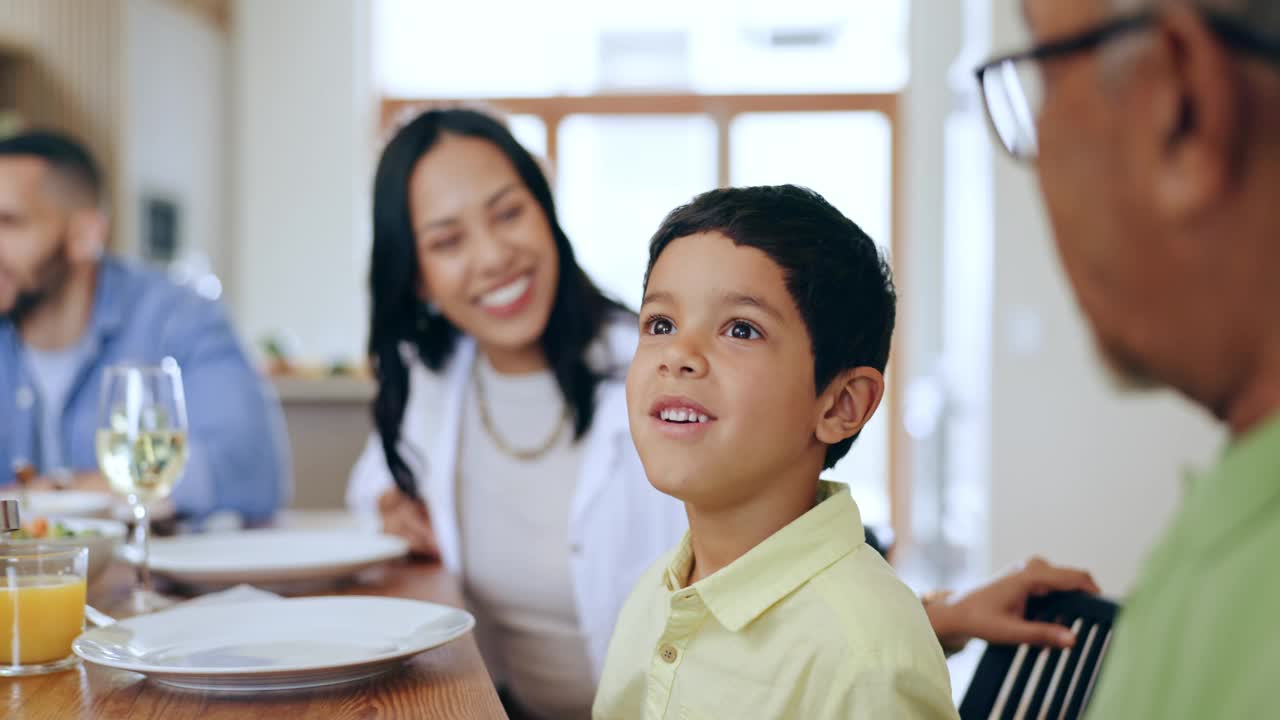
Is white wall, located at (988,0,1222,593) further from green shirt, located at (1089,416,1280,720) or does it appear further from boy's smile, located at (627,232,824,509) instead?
green shirt, located at (1089,416,1280,720)

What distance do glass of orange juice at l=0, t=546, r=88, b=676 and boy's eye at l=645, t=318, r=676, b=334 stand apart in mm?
524

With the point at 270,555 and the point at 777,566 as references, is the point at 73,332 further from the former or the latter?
the point at 777,566

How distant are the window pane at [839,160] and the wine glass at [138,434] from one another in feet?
20.2

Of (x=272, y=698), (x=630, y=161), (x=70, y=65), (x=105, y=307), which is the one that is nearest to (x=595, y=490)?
(x=272, y=698)

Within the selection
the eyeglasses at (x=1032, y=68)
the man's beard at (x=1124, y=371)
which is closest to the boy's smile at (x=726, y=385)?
the eyeglasses at (x=1032, y=68)

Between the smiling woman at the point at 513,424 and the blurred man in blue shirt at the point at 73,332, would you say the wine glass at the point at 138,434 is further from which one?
the blurred man in blue shirt at the point at 73,332

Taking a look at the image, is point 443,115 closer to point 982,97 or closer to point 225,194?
point 982,97

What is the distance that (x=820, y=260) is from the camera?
0.98 meters

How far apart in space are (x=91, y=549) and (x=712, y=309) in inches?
30.1

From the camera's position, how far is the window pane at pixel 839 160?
24.0ft

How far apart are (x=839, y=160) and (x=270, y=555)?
20.6 feet

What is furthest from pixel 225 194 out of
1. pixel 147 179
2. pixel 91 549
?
pixel 91 549

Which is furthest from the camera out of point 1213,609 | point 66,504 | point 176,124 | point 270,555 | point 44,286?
point 176,124

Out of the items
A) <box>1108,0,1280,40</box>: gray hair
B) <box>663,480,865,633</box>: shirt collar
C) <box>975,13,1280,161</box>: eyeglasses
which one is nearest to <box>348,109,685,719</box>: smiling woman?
<box>663,480,865,633</box>: shirt collar
